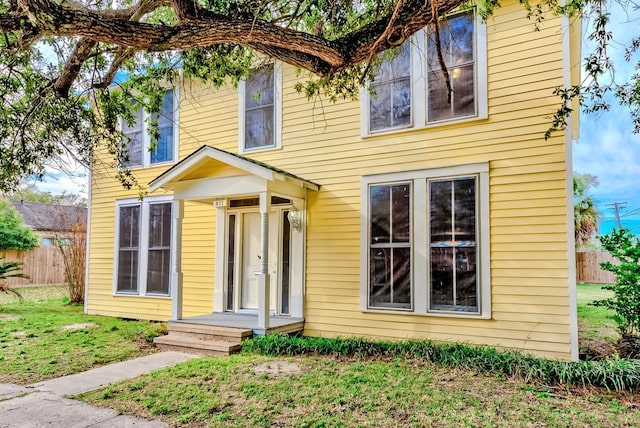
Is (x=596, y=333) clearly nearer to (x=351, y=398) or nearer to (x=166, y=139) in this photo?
(x=351, y=398)

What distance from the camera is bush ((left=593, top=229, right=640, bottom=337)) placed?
532 cm

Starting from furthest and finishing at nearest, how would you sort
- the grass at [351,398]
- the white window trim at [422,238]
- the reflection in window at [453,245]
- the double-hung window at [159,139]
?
the double-hung window at [159,139] → the reflection in window at [453,245] → the white window trim at [422,238] → the grass at [351,398]

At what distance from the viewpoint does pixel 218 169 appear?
7.15 m

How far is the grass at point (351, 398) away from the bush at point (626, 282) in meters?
1.39

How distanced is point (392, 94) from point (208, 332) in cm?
472

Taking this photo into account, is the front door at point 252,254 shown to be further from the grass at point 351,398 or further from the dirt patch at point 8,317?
the dirt patch at point 8,317

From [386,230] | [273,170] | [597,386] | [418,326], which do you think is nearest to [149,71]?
[273,170]

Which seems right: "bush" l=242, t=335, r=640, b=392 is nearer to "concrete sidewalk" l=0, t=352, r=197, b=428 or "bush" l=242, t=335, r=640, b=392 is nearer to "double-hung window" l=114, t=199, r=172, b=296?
"concrete sidewalk" l=0, t=352, r=197, b=428

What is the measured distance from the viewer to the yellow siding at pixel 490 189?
558cm

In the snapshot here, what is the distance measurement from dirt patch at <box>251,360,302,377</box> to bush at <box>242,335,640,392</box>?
41cm

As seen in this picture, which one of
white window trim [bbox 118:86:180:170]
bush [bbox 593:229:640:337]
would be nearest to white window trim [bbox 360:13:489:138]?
bush [bbox 593:229:640:337]

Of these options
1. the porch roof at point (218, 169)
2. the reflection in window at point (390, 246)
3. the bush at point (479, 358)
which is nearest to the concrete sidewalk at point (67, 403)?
the bush at point (479, 358)

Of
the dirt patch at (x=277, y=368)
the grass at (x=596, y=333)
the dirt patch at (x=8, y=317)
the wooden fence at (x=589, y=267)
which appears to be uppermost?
the wooden fence at (x=589, y=267)

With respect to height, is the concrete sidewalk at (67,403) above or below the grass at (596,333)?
below
